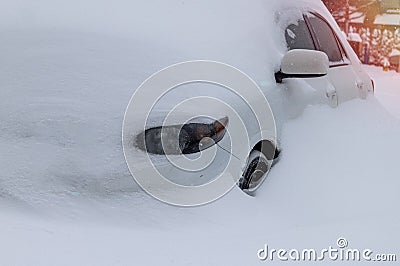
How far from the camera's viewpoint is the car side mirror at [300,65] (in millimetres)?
3062

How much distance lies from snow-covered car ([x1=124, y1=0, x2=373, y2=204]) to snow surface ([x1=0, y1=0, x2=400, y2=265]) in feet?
0.38

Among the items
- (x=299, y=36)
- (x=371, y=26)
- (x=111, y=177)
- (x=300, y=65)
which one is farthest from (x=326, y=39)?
(x=371, y=26)

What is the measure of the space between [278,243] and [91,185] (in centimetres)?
82

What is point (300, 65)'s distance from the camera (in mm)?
3066

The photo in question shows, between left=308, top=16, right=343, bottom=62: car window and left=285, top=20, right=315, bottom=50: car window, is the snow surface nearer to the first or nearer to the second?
left=285, top=20, right=315, bottom=50: car window

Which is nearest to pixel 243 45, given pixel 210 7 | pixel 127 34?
pixel 210 7

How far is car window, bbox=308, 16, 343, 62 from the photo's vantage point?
406cm

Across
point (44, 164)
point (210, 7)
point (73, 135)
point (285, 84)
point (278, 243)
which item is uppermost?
point (210, 7)

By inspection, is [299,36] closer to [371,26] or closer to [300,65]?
[300,65]

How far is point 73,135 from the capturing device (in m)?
2.25

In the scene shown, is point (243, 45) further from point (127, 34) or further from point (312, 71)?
point (127, 34)

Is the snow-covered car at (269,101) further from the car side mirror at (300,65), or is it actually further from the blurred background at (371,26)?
the blurred background at (371,26)

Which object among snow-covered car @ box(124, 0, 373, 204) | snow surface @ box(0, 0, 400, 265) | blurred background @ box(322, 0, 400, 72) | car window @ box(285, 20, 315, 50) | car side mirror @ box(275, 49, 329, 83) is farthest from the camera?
blurred background @ box(322, 0, 400, 72)

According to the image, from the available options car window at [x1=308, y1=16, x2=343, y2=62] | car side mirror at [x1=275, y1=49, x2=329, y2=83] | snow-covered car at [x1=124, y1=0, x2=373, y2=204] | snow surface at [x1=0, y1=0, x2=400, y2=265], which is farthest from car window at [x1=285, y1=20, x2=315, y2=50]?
snow surface at [x1=0, y1=0, x2=400, y2=265]
